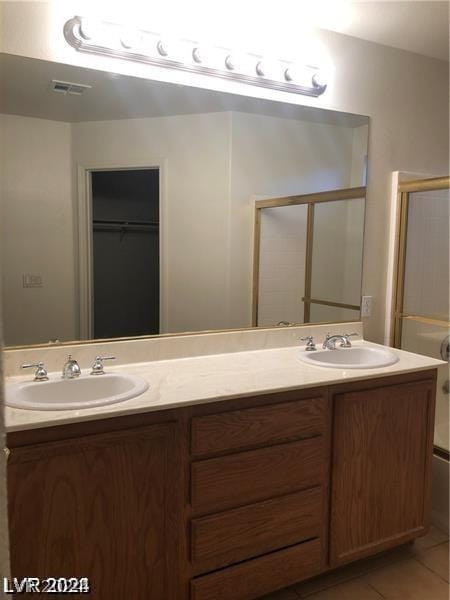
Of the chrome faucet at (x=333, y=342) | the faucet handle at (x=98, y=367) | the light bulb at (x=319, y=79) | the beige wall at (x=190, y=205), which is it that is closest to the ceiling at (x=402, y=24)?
the light bulb at (x=319, y=79)

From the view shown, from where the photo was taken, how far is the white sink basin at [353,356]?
6.94 feet

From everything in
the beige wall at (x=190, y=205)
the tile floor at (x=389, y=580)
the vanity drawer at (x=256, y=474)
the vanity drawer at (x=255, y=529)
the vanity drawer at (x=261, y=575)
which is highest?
the beige wall at (x=190, y=205)

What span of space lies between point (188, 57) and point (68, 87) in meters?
0.50

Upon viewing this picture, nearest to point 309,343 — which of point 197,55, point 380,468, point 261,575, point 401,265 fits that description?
point 380,468

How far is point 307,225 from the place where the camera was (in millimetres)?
2314

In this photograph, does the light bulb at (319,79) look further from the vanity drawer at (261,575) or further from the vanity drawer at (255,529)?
the vanity drawer at (261,575)

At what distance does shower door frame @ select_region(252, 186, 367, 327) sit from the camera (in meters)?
2.17

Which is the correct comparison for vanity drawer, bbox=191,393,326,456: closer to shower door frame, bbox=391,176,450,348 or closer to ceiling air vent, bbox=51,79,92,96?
shower door frame, bbox=391,176,450,348

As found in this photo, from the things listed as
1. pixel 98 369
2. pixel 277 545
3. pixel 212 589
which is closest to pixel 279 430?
pixel 277 545

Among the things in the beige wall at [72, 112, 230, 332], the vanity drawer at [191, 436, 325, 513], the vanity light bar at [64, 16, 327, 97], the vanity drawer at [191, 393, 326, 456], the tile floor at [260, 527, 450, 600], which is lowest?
the tile floor at [260, 527, 450, 600]

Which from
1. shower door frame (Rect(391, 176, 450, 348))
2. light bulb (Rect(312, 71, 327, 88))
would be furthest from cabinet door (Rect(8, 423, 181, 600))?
light bulb (Rect(312, 71, 327, 88))

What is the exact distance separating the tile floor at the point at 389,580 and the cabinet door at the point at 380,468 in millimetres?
123

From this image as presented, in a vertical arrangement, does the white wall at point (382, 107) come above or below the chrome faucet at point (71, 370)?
above

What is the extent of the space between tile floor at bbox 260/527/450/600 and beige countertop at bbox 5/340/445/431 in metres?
0.86
